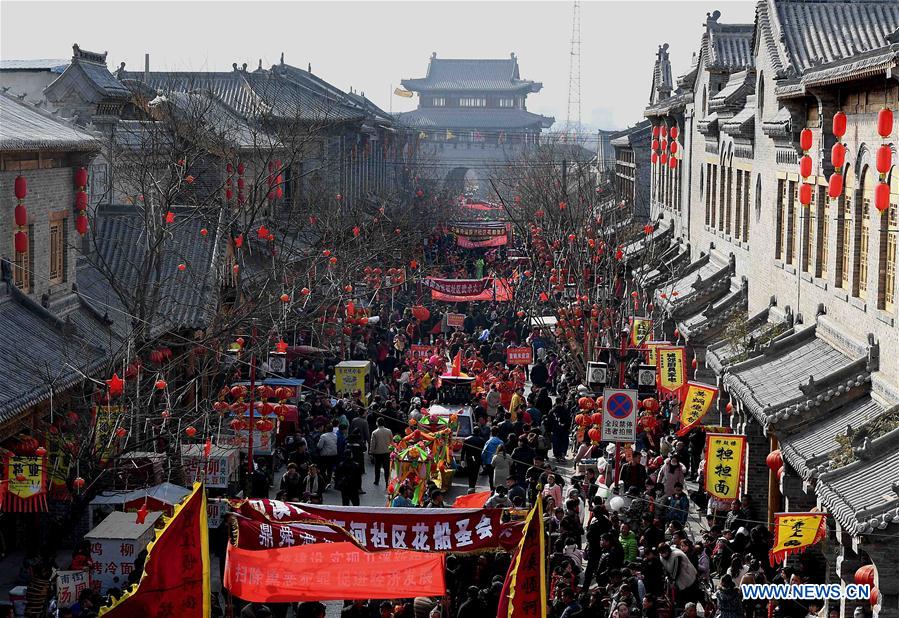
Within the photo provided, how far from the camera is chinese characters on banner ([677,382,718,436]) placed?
23219 millimetres

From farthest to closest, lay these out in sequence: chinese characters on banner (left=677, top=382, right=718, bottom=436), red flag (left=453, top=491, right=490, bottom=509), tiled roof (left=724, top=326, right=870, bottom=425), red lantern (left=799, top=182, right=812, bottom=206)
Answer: chinese characters on banner (left=677, top=382, right=718, bottom=436), red lantern (left=799, top=182, right=812, bottom=206), tiled roof (left=724, top=326, right=870, bottom=425), red flag (left=453, top=491, right=490, bottom=509)

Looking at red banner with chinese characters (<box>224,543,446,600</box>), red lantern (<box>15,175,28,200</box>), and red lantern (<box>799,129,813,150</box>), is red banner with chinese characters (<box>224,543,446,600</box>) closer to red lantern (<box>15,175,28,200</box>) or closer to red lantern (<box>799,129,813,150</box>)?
red lantern (<box>799,129,813,150</box>)

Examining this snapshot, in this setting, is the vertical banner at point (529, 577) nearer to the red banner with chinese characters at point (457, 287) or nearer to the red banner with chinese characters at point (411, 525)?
the red banner with chinese characters at point (411, 525)

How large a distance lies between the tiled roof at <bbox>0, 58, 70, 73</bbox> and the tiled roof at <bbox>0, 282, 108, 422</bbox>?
17722mm

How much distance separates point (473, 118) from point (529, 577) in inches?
4451

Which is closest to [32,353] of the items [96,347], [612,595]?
[96,347]

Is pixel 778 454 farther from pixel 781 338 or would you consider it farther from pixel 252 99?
pixel 252 99

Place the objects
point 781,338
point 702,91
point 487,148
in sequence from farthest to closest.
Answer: point 487,148 < point 702,91 < point 781,338

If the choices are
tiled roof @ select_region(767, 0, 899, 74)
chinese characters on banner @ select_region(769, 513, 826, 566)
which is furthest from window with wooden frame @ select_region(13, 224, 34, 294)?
tiled roof @ select_region(767, 0, 899, 74)

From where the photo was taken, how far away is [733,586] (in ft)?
50.8

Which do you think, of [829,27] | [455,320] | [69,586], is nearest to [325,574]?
[69,586]

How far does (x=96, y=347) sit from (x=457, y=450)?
22.9 ft

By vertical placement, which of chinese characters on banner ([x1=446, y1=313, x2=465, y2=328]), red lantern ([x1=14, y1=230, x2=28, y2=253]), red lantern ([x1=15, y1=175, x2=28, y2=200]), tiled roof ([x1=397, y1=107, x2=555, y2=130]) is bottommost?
chinese characters on banner ([x1=446, y1=313, x2=465, y2=328])

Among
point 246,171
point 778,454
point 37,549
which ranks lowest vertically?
point 37,549
